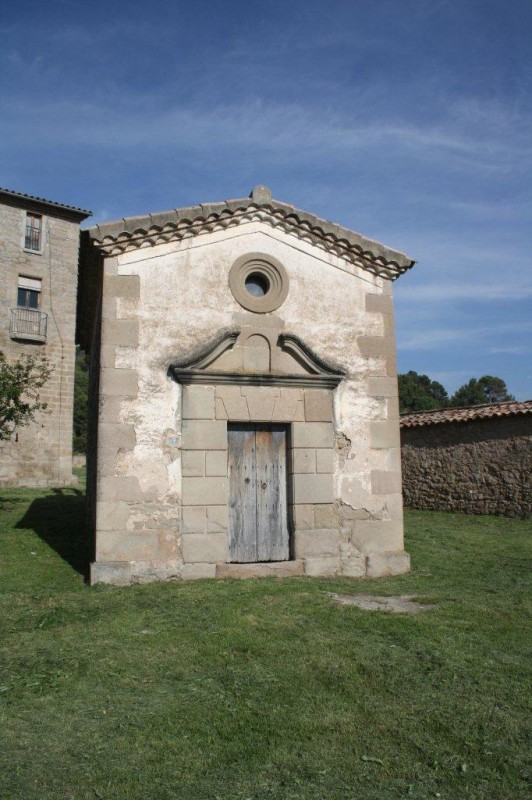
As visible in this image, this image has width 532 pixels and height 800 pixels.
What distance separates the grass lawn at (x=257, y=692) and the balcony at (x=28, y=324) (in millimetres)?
16870

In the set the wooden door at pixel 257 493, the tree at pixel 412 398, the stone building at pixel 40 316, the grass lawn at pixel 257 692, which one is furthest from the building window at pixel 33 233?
the tree at pixel 412 398

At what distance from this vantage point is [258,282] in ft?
28.3

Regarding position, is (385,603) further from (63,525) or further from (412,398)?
(412,398)

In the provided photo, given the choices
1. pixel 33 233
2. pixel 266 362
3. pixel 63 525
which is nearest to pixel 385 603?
pixel 266 362

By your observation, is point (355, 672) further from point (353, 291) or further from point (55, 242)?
point (55, 242)

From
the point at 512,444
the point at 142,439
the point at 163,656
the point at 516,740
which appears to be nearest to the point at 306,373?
the point at 142,439

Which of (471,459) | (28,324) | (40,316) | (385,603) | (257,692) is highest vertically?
(40,316)

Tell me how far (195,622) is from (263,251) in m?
4.91

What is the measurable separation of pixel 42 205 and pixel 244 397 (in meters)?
19.3

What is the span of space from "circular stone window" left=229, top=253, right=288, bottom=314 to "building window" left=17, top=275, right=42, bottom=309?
17253 mm

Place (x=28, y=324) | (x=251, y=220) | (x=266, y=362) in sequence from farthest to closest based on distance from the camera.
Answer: (x=28, y=324)
(x=251, y=220)
(x=266, y=362)

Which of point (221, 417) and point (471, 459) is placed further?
point (471, 459)

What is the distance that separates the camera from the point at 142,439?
768 cm

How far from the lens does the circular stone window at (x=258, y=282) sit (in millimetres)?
8344
